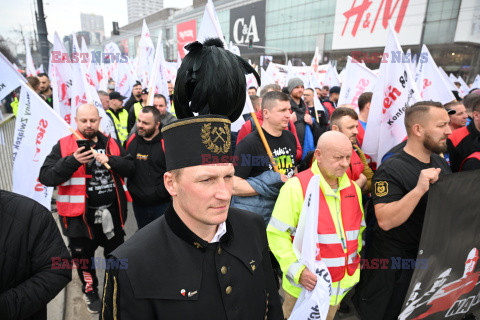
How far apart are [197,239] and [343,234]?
158 cm

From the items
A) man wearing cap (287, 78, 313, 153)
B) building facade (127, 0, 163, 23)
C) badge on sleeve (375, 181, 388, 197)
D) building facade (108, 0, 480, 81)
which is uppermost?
building facade (127, 0, 163, 23)

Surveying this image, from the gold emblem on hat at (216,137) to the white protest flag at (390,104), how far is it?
2.80 m

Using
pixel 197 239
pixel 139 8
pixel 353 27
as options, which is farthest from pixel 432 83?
pixel 139 8

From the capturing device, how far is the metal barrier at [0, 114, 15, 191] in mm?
4208

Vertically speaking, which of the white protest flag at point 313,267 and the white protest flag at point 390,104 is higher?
the white protest flag at point 390,104

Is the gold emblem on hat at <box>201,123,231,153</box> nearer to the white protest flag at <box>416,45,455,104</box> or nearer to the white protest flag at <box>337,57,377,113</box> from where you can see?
the white protest flag at <box>416,45,455,104</box>

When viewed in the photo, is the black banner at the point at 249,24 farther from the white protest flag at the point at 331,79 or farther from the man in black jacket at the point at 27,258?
the man in black jacket at the point at 27,258

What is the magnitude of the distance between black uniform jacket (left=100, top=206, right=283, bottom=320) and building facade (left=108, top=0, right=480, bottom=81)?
64.4ft

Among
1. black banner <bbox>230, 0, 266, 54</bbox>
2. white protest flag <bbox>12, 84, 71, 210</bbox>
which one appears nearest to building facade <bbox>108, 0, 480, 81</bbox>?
black banner <bbox>230, 0, 266, 54</bbox>

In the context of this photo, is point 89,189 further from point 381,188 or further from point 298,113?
point 298,113

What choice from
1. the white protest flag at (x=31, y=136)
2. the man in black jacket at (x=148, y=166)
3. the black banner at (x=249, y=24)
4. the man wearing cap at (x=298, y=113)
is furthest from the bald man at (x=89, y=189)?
the black banner at (x=249, y=24)

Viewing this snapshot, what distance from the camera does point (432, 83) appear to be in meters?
4.93

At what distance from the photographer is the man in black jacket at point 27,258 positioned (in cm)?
158

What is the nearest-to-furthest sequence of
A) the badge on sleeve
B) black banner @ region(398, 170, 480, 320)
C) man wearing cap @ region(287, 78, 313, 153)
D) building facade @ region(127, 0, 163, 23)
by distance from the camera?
black banner @ region(398, 170, 480, 320) → the badge on sleeve → man wearing cap @ region(287, 78, 313, 153) → building facade @ region(127, 0, 163, 23)
